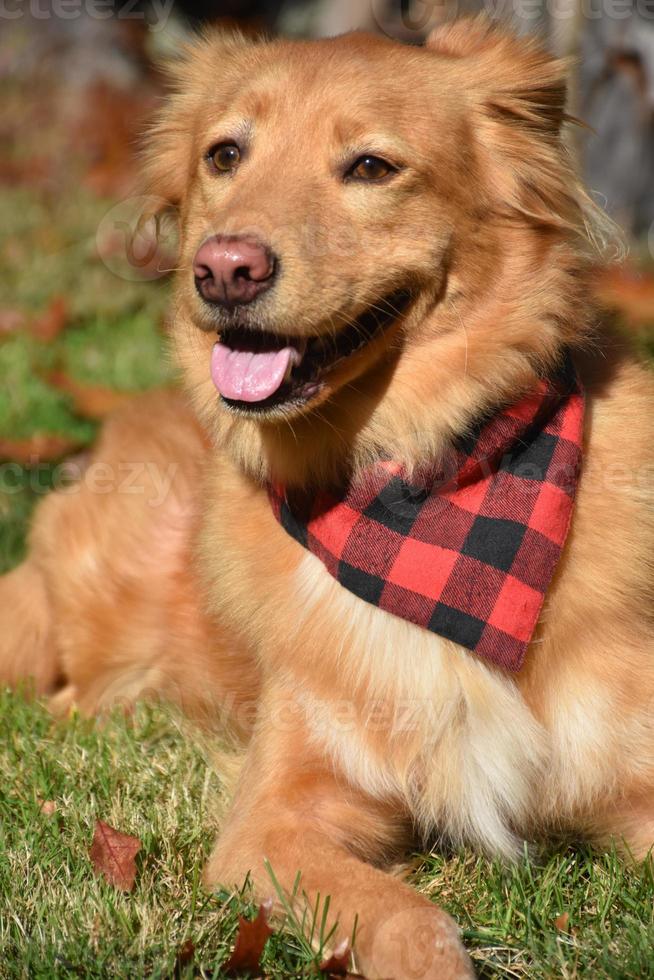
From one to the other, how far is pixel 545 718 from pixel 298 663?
0.61m

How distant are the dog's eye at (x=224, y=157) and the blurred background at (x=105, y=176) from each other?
1.67 ft

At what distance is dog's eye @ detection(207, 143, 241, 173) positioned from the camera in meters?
2.96

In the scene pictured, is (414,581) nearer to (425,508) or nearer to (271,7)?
(425,508)

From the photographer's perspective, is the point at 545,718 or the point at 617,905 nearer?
the point at 617,905

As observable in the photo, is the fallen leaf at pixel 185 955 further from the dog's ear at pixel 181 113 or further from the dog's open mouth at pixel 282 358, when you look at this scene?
the dog's ear at pixel 181 113

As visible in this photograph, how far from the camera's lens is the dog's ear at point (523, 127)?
2934 millimetres

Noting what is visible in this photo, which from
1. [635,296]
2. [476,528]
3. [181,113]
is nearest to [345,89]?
[181,113]

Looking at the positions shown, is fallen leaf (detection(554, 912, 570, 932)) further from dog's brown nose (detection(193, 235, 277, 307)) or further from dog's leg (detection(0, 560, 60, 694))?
dog's leg (detection(0, 560, 60, 694))

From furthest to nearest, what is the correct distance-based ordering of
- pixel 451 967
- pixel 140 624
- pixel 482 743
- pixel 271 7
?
pixel 271 7, pixel 140 624, pixel 482 743, pixel 451 967

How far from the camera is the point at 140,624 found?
3.93 metres

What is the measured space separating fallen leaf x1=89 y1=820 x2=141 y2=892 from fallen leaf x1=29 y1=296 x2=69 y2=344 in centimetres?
448

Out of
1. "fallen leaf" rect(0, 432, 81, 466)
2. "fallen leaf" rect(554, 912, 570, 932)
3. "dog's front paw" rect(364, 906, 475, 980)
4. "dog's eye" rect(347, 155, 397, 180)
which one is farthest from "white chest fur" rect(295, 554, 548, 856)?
"fallen leaf" rect(0, 432, 81, 466)

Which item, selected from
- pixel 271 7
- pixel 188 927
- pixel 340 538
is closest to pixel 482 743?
pixel 340 538

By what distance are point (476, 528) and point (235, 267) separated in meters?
0.85
